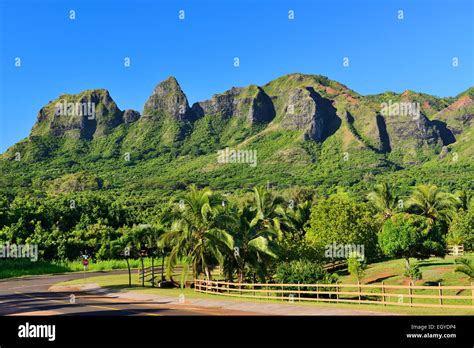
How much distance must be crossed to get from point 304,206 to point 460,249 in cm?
2184

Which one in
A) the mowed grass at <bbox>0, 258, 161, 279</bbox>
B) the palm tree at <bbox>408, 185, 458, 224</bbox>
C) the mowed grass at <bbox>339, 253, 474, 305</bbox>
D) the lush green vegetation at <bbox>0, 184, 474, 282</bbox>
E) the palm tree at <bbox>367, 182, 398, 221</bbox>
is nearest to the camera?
the lush green vegetation at <bbox>0, 184, 474, 282</bbox>

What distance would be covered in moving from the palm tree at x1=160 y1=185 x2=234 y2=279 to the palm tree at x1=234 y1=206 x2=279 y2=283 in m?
1.82

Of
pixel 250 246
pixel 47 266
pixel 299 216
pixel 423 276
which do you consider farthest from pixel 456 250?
pixel 47 266

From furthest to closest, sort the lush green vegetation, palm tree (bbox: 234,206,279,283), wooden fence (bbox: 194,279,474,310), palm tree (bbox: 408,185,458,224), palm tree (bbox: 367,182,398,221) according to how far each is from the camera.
A: palm tree (bbox: 367,182,398,221)
palm tree (bbox: 408,185,458,224)
palm tree (bbox: 234,206,279,283)
the lush green vegetation
wooden fence (bbox: 194,279,474,310)

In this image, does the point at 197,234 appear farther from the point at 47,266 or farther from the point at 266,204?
the point at 47,266

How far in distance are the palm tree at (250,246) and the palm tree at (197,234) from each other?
1822 millimetres

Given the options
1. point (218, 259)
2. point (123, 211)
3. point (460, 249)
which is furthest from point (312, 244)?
point (123, 211)

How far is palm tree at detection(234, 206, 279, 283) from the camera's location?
3656 cm

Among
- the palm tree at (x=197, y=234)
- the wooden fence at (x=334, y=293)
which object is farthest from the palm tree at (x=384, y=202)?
the palm tree at (x=197, y=234)

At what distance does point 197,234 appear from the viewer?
36.3m

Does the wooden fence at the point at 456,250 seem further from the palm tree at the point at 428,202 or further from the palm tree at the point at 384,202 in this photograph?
the palm tree at the point at 384,202

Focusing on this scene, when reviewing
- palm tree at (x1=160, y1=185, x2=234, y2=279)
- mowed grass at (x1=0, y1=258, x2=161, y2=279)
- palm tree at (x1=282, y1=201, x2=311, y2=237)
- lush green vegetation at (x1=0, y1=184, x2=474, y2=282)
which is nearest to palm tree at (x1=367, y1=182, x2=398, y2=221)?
lush green vegetation at (x1=0, y1=184, x2=474, y2=282)

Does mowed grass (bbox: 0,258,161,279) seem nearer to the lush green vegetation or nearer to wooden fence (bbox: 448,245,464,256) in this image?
the lush green vegetation
